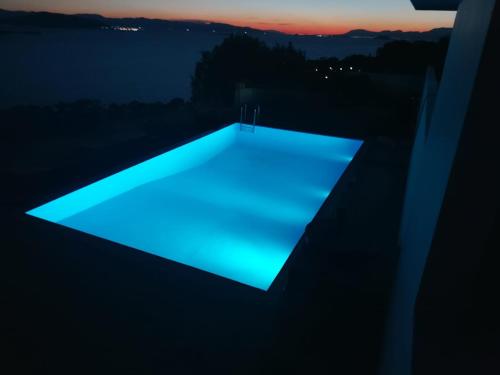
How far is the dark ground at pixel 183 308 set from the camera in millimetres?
2613

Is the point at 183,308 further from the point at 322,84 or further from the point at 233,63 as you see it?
the point at 233,63

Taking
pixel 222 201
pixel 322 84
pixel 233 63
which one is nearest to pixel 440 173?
pixel 222 201

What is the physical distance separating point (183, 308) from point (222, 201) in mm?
3785

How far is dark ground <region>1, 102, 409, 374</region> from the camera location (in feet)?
8.57

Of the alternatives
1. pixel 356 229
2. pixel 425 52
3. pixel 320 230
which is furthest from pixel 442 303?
pixel 425 52

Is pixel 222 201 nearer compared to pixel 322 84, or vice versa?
pixel 222 201

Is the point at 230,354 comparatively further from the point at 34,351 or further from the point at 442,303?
the point at 442,303

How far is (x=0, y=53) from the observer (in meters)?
32.8

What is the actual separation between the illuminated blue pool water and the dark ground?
1.30m

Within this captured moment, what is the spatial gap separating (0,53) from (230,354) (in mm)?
39188

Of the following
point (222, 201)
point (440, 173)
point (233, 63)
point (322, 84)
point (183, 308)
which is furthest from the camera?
point (233, 63)

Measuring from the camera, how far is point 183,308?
307cm

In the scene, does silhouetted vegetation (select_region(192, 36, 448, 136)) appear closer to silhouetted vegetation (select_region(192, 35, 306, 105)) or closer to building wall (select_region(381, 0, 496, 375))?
silhouetted vegetation (select_region(192, 35, 306, 105))

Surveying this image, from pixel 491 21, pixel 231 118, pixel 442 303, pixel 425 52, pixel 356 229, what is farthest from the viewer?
pixel 425 52
